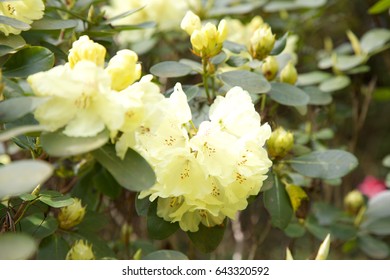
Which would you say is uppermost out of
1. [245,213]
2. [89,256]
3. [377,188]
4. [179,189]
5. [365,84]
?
[179,189]

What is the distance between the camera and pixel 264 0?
2.21 m

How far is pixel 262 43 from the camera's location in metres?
1.38

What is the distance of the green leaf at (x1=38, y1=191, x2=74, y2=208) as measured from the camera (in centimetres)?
106

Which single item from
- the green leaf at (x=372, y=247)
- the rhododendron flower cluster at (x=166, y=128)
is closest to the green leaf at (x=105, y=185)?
the rhododendron flower cluster at (x=166, y=128)

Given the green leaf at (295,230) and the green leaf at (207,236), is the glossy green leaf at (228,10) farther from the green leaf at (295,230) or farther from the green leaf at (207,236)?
the green leaf at (207,236)

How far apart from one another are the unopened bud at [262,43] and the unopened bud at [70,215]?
0.57m

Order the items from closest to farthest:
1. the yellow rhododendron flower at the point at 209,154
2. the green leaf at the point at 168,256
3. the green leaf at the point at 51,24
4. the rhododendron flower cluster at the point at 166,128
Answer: the rhododendron flower cluster at the point at 166,128 < the yellow rhododendron flower at the point at 209,154 < the green leaf at the point at 168,256 < the green leaf at the point at 51,24

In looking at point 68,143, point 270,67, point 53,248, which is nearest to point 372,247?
point 270,67

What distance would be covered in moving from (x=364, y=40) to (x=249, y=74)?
950 mm

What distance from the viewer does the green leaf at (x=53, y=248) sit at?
1.22 meters

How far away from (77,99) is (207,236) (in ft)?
1.46

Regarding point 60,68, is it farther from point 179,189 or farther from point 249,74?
point 249,74

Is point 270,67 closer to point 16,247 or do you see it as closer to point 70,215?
point 70,215
